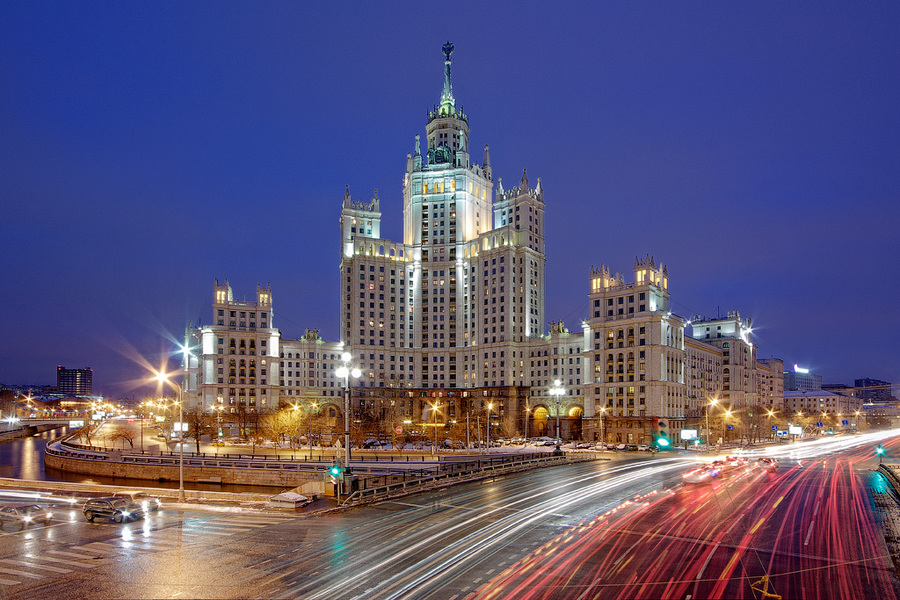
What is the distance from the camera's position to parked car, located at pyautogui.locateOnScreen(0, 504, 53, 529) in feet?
111

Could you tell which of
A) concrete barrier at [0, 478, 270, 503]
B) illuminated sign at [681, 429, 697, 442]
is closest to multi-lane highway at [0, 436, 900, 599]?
concrete barrier at [0, 478, 270, 503]

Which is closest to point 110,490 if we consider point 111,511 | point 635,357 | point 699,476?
point 111,511

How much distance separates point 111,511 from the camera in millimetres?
35125

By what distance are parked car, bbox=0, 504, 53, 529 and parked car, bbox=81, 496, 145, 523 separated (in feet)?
6.78

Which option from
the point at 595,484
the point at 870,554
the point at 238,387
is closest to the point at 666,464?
the point at 595,484

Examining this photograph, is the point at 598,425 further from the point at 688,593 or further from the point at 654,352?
the point at 688,593

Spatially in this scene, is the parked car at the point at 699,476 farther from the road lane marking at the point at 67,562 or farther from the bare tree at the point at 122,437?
the bare tree at the point at 122,437

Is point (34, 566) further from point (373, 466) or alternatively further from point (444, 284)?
point (444, 284)

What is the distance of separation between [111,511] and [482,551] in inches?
838

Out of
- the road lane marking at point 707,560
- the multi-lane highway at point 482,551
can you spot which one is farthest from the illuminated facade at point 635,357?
the road lane marking at point 707,560

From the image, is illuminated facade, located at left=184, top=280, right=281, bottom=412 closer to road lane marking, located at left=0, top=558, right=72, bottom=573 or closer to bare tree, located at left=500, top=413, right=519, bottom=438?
bare tree, located at left=500, top=413, right=519, bottom=438

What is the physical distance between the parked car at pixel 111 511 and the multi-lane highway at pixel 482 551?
1.90 feet

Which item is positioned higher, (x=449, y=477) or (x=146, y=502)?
(x=146, y=502)

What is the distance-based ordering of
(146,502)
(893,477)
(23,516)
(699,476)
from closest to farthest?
(23,516) → (146,502) → (893,477) → (699,476)
